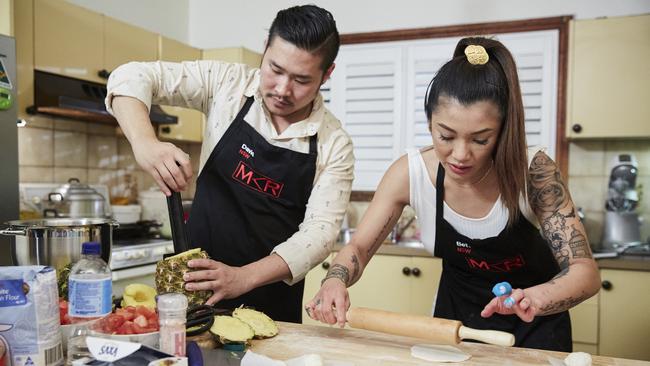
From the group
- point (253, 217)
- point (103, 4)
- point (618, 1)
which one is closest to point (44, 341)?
point (253, 217)

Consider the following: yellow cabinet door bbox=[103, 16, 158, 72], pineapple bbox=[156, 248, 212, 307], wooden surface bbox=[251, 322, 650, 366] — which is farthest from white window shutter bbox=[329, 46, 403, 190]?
pineapple bbox=[156, 248, 212, 307]

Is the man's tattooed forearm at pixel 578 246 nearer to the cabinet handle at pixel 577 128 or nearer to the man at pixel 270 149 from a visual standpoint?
the man at pixel 270 149

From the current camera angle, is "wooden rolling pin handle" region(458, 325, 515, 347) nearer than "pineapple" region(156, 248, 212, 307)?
Yes

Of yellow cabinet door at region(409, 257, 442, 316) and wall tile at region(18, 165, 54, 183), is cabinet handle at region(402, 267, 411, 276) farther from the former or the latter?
wall tile at region(18, 165, 54, 183)

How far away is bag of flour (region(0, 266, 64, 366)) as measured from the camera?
92 cm

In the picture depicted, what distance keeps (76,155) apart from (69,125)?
0.17 metres

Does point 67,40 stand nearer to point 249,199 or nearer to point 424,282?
point 249,199

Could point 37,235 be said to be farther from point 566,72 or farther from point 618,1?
point 618,1

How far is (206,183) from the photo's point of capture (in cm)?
161

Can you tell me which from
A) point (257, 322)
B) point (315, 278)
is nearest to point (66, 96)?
point (315, 278)

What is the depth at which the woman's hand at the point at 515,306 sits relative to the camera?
1098 millimetres

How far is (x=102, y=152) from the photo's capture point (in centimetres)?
325

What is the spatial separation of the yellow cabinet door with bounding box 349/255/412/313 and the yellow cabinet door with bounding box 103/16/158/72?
1.67 metres

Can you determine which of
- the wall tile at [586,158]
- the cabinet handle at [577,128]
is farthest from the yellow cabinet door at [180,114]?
the wall tile at [586,158]
